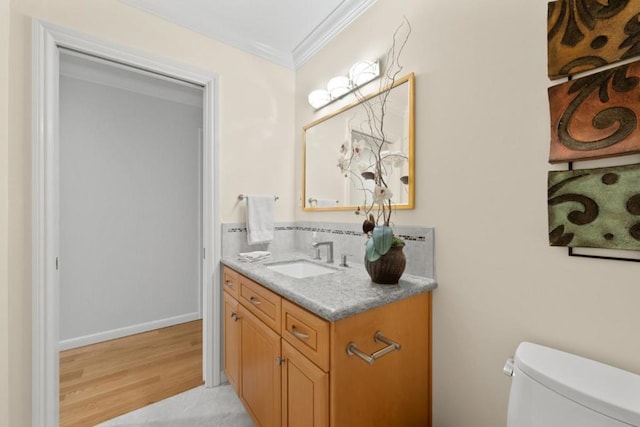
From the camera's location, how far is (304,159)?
2.11 meters

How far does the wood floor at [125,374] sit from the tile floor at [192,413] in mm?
76

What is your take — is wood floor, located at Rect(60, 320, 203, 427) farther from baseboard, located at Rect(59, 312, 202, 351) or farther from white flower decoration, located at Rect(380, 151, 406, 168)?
white flower decoration, located at Rect(380, 151, 406, 168)

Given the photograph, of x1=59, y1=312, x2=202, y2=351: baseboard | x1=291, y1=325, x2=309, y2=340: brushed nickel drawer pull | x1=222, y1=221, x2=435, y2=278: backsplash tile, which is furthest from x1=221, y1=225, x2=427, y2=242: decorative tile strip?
x1=59, y1=312, x2=202, y2=351: baseboard

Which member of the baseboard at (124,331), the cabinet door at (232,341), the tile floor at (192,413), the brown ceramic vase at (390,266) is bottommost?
the tile floor at (192,413)

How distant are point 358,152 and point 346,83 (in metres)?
0.48

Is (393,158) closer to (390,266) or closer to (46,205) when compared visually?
(390,266)

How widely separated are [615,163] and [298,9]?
1746 mm

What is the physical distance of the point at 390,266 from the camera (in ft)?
3.71

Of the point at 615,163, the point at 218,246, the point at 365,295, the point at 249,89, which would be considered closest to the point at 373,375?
the point at 365,295

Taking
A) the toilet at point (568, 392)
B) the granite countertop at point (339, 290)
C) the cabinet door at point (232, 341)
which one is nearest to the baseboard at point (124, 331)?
the cabinet door at point (232, 341)

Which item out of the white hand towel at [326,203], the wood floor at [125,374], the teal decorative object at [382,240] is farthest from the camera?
the white hand towel at [326,203]

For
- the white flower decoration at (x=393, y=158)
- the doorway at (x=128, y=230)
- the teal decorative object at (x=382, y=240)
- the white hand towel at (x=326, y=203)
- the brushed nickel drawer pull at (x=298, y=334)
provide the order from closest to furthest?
the brushed nickel drawer pull at (x=298, y=334) → the teal decorative object at (x=382, y=240) → the white flower decoration at (x=393, y=158) → the white hand towel at (x=326, y=203) → the doorway at (x=128, y=230)

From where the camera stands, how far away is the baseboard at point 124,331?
2.25 m

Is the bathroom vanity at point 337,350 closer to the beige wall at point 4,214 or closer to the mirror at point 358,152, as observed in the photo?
the mirror at point 358,152
